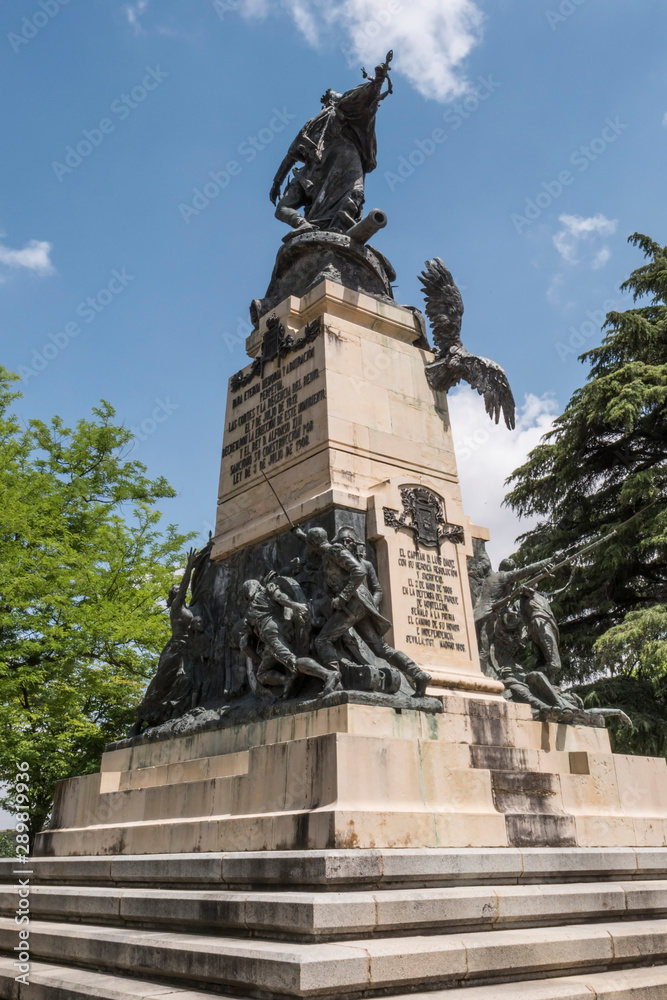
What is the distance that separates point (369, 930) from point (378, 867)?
437mm

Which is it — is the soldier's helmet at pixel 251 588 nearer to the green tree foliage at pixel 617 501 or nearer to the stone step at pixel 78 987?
the stone step at pixel 78 987

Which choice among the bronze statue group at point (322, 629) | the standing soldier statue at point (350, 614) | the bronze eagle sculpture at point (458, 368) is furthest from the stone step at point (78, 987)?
the bronze eagle sculpture at point (458, 368)

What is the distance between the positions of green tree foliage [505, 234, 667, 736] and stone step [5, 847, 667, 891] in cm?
1045

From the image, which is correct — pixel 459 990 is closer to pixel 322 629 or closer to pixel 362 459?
pixel 322 629

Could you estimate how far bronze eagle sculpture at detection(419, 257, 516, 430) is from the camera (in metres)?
Result: 11.1

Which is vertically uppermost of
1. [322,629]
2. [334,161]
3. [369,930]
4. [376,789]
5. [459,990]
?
[334,161]

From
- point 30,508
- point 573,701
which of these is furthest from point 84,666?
point 573,701

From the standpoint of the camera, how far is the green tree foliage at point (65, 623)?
15.9m

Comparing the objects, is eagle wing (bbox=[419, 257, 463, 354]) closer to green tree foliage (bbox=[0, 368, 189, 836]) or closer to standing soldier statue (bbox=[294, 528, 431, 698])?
standing soldier statue (bbox=[294, 528, 431, 698])

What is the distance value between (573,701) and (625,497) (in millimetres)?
10981

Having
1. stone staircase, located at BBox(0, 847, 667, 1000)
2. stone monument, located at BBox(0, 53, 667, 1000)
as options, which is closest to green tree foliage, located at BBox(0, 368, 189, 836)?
stone monument, located at BBox(0, 53, 667, 1000)

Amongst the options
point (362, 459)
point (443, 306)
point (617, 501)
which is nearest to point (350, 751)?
point (362, 459)

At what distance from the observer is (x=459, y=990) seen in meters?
4.77

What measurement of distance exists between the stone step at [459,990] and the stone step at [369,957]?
0.08m
